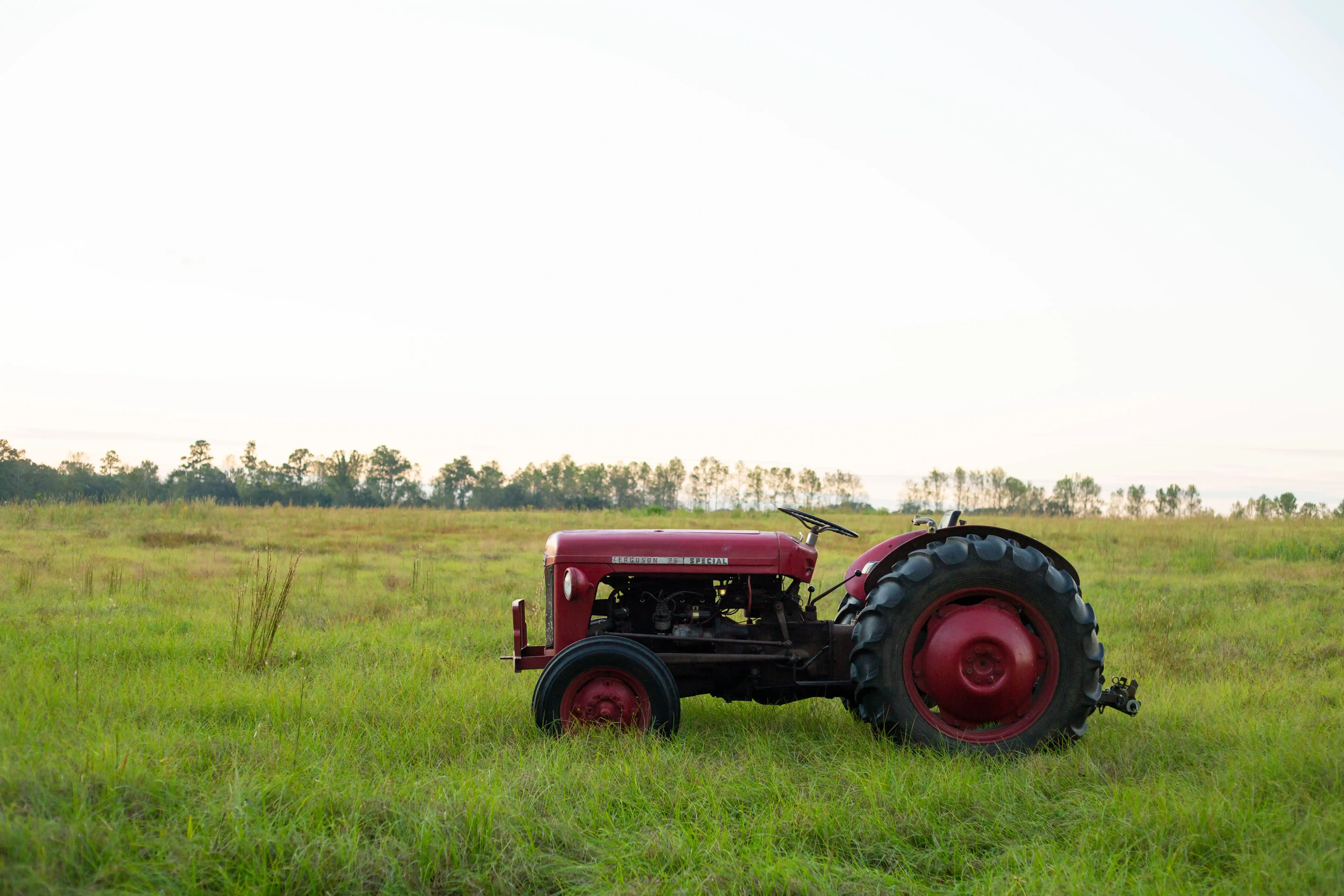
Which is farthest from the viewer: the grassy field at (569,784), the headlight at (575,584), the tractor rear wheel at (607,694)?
the headlight at (575,584)

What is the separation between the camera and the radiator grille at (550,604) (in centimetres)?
499

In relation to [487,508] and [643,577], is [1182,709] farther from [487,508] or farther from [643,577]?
[487,508]

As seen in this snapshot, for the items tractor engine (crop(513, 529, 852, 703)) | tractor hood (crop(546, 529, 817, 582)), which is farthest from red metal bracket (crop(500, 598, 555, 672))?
tractor hood (crop(546, 529, 817, 582))

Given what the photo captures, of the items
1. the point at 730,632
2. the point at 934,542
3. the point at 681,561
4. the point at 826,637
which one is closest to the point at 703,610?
the point at 730,632

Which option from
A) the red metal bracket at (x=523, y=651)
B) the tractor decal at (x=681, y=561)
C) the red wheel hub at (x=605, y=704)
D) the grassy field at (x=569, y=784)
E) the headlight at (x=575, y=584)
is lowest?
the grassy field at (x=569, y=784)

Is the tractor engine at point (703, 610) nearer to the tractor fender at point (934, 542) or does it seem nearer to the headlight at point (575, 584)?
the headlight at point (575, 584)

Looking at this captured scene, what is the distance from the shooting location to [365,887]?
2.89 metres

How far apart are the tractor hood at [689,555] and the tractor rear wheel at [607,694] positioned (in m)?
0.56

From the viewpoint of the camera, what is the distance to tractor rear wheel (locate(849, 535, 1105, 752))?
4492 millimetres

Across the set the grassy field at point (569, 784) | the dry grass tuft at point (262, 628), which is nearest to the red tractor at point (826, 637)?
the grassy field at point (569, 784)

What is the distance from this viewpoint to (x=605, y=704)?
4.45m

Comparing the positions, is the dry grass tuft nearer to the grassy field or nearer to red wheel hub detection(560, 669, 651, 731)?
the grassy field

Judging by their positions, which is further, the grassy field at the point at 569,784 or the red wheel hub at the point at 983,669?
the red wheel hub at the point at 983,669

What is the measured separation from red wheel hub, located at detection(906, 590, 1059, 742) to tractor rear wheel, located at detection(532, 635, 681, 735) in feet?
4.44
